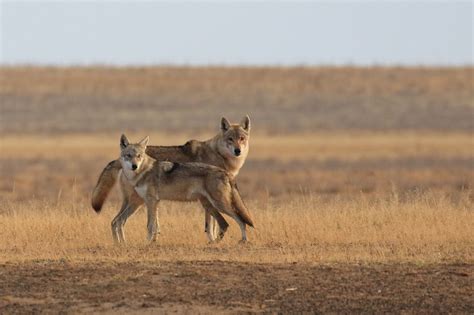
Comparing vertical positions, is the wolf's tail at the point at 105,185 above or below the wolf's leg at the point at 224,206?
above

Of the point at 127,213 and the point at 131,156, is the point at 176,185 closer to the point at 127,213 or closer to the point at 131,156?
the point at 131,156

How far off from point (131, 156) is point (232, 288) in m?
3.34

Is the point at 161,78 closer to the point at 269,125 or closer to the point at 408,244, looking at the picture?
the point at 269,125

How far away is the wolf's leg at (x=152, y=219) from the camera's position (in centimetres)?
1300

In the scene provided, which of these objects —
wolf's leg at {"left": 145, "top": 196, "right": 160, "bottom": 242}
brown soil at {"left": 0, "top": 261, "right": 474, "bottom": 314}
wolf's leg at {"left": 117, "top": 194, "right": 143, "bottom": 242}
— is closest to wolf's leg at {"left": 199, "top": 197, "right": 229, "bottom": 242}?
wolf's leg at {"left": 145, "top": 196, "right": 160, "bottom": 242}

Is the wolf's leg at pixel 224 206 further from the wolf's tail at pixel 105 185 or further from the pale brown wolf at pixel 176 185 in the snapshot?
the wolf's tail at pixel 105 185

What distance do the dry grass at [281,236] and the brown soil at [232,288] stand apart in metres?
0.70

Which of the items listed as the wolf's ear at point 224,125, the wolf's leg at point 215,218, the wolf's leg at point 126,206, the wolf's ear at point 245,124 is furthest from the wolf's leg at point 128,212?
the wolf's ear at point 245,124

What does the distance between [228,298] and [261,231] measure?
3.89 meters

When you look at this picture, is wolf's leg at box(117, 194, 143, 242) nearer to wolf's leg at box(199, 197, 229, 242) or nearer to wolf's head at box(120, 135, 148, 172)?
wolf's head at box(120, 135, 148, 172)

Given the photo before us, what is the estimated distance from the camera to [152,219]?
13.0m

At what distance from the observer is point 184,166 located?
13.3m

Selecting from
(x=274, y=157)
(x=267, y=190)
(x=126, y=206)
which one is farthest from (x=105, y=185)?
(x=274, y=157)

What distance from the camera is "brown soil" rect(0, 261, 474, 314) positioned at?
9.55 metres
